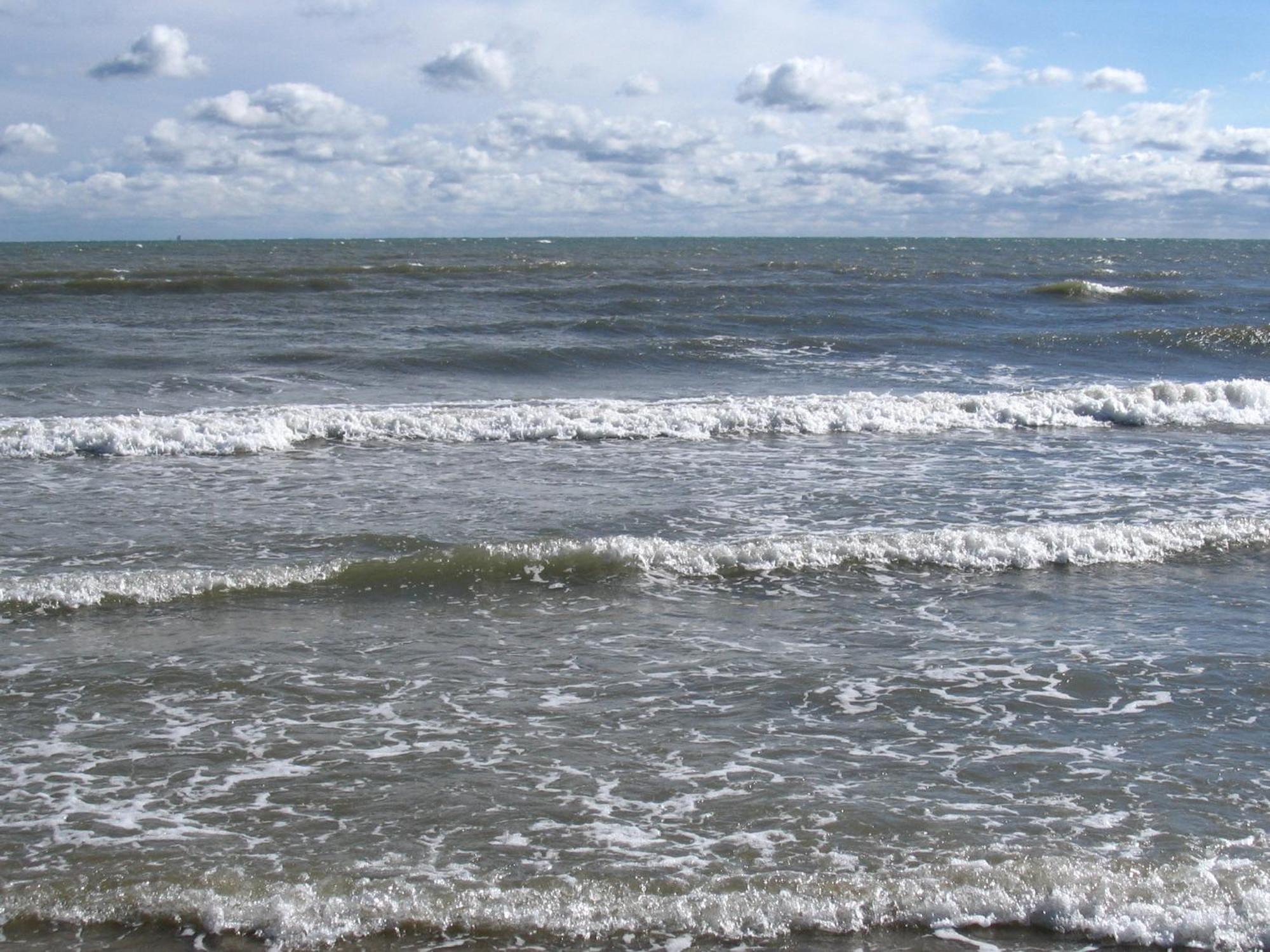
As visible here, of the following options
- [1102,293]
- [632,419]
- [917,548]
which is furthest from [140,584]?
[1102,293]

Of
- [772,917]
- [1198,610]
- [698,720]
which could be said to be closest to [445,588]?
[698,720]

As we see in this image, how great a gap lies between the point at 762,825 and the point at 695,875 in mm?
585

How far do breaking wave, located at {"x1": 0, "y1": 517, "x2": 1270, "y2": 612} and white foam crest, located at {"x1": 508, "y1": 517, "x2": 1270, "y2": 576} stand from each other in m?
0.01

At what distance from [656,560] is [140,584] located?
14.3 ft

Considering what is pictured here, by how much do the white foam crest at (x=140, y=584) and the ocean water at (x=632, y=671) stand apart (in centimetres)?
4

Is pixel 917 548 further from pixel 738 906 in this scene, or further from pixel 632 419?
pixel 632 419

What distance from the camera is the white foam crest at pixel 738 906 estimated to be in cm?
488

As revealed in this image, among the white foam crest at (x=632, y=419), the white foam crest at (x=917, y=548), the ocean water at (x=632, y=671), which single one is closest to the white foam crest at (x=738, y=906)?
the ocean water at (x=632, y=671)

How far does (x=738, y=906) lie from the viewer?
197 inches

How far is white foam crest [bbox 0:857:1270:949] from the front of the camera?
4883mm

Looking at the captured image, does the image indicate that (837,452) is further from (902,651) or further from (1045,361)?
(1045,361)

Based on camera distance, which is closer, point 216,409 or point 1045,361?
point 216,409

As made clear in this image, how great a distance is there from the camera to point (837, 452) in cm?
1588

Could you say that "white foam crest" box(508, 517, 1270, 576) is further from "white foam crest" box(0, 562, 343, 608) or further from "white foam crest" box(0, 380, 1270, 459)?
"white foam crest" box(0, 380, 1270, 459)
